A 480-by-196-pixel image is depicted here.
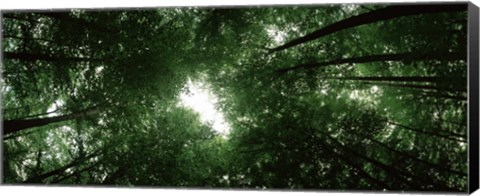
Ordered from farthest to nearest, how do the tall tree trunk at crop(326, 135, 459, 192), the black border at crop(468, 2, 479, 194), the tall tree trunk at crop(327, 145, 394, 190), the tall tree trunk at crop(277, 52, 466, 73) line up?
the tall tree trunk at crop(327, 145, 394, 190)
the tall tree trunk at crop(326, 135, 459, 192)
the tall tree trunk at crop(277, 52, 466, 73)
the black border at crop(468, 2, 479, 194)

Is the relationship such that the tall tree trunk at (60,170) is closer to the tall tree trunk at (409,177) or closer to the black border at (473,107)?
the tall tree trunk at (409,177)

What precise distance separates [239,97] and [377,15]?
1.58 meters

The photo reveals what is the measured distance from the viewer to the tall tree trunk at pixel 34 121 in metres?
7.48

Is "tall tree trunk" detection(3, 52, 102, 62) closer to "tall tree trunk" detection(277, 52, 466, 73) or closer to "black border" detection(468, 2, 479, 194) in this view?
"tall tree trunk" detection(277, 52, 466, 73)

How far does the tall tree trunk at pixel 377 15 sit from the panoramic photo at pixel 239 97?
0.01 m

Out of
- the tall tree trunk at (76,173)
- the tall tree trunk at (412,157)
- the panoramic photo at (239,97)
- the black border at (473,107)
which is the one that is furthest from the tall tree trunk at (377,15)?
the tall tree trunk at (76,173)

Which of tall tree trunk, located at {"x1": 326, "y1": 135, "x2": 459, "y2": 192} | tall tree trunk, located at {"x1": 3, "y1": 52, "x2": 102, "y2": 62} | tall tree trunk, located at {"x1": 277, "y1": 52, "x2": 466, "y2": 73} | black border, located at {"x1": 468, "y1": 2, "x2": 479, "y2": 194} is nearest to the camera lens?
black border, located at {"x1": 468, "y1": 2, "x2": 479, "y2": 194}

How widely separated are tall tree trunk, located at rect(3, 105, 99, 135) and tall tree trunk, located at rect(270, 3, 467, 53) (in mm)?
2139

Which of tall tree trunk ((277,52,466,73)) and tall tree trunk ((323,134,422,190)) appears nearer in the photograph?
tall tree trunk ((277,52,466,73))

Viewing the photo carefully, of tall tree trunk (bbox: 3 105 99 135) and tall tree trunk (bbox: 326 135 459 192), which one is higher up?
tall tree trunk (bbox: 3 105 99 135)

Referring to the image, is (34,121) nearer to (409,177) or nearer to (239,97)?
(239,97)

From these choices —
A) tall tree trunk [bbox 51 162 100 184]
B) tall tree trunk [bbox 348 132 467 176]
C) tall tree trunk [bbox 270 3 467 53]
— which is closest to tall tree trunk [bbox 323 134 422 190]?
tall tree trunk [bbox 348 132 467 176]

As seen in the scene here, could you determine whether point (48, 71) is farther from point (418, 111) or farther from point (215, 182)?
point (418, 111)

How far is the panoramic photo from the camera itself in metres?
6.38
